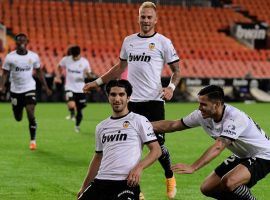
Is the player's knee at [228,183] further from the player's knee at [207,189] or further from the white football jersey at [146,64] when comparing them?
the white football jersey at [146,64]

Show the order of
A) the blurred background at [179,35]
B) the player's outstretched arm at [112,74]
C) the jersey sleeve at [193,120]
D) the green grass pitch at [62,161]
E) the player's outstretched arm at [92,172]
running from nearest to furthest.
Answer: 1. the player's outstretched arm at [92,172]
2. the jersey sleeve at [193,120]
3. the player's outstretched arm at [112,74]
4. the green grass pitch at [62,161]
5. the blurred background at [179,35]

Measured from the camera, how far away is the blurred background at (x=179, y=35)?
105 feet

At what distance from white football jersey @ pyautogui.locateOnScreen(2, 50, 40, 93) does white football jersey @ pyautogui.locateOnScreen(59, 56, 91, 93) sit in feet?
14.1

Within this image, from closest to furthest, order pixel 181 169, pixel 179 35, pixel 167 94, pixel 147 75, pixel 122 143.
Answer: pixel 181 169
pixel 122 143
pixel 167 94
pixel 147 75
pixel 179 35

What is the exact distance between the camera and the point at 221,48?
37656mm

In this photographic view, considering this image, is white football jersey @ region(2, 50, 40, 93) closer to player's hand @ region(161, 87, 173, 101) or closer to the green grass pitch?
the green grass pitch

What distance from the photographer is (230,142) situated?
23.9 feet

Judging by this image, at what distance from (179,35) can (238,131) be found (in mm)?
31658

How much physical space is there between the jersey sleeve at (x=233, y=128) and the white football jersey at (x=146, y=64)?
7.63ft

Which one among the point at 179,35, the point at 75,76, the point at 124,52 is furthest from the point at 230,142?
the point at 179,35

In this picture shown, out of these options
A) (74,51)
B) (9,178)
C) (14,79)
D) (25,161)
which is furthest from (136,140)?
(74,51)

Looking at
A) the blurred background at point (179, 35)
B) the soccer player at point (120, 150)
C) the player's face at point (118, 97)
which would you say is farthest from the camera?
the blurred background at point (179, 35)

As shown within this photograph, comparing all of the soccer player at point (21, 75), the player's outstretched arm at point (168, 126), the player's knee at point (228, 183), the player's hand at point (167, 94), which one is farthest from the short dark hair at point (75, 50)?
the player's knee at point (228, 183)

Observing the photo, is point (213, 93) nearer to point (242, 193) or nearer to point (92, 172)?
point (242, 193)
